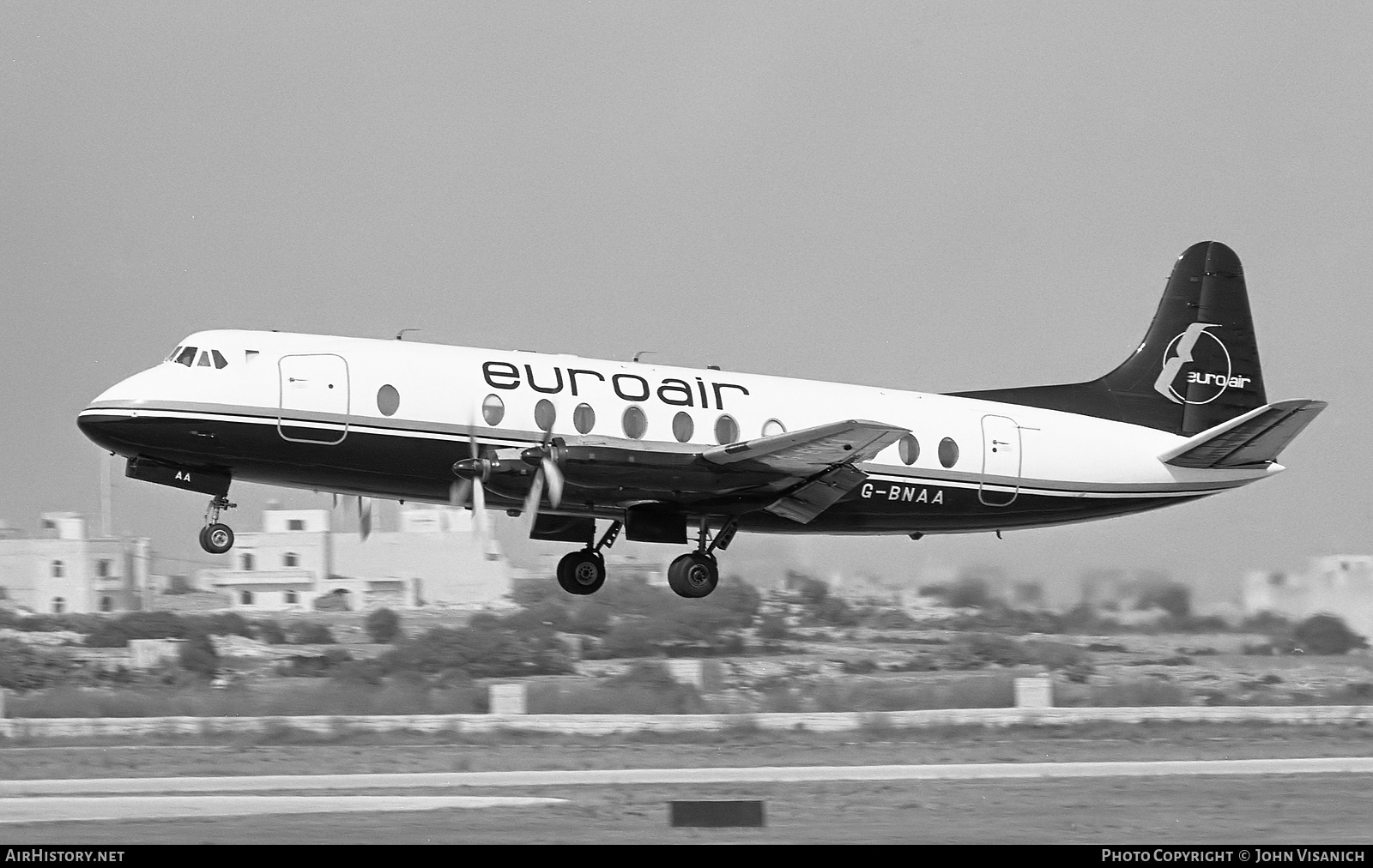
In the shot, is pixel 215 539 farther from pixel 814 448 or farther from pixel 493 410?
pixel 814 448

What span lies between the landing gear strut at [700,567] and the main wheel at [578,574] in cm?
160

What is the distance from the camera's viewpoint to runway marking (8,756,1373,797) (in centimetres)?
2819

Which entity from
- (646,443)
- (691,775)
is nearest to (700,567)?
(646,443)

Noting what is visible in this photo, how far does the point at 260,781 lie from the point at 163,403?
6.90m

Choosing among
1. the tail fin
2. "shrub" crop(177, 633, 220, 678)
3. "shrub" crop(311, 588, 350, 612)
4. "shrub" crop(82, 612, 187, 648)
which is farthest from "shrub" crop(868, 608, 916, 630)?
"shrub" crop(311, 588, 350, 612)

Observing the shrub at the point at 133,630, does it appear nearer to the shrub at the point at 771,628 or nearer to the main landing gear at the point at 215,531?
the shrub at the point at 771,628

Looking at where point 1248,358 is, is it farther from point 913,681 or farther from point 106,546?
point 106,546

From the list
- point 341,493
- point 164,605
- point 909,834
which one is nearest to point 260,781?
point 341,493

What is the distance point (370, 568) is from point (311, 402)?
51292 mm

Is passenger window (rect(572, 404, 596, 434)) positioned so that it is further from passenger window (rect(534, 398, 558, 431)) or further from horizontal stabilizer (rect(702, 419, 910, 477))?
horizontal stabilizer (rect(702, 419, 910, 477))

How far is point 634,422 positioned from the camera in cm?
2780

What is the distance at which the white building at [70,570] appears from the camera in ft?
246

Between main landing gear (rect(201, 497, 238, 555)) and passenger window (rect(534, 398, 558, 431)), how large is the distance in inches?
195

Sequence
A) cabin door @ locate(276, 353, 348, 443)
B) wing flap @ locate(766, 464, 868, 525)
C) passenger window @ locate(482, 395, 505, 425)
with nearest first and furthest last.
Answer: cabin door @ locate(276, 353, 348, 443) → passenger window @ locate(482, 395, 505, 425) → wing flap @ locate(766, 464, 868, 525)
